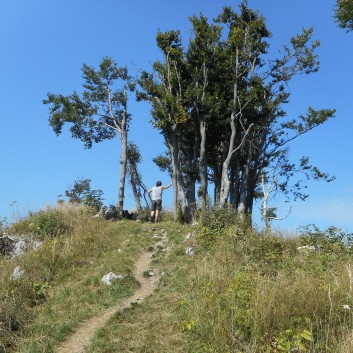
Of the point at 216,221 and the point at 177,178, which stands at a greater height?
the point at 177,178

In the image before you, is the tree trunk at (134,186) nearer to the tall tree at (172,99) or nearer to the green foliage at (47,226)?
the tall tree at (172,99)

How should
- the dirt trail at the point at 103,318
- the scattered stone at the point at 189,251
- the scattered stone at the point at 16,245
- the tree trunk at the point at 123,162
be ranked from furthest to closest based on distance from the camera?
the tree trunk at the point at 123,162
the scattered stone at the point at 16,245
the scattered stone at the point at 189,251
the dirt trail at the point at 103,318

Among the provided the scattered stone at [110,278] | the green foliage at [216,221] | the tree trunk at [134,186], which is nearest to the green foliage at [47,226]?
the scattered stone at [110,278]

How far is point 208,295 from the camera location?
7.25 m

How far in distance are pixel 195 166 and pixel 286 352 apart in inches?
795

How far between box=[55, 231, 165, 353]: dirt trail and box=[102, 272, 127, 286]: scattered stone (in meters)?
0.68

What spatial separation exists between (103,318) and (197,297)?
2336 mm

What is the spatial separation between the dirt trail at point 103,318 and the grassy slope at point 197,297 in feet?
0.69

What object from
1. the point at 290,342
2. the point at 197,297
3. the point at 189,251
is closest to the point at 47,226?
the point at 189,251

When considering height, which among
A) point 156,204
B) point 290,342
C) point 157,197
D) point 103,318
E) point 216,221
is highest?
point 157,197

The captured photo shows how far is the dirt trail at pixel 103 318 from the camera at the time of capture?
24.3 feet

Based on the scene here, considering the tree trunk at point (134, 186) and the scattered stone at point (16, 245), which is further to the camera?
the tree trunk at point (134, 186)

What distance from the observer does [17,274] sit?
11.0 m

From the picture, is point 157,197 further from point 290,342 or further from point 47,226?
point 290,342
